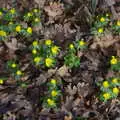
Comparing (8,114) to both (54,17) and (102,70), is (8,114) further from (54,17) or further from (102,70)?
(54,17)

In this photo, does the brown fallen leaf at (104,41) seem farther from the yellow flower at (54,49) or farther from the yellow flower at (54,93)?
the yellow flower at (54,93)

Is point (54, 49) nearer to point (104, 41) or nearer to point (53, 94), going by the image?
point (53, 94)

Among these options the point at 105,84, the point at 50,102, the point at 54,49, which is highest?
the point at 54,49

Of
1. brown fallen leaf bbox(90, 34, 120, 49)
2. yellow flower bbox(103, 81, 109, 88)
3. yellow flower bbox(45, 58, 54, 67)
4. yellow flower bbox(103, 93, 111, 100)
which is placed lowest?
yellow flower bbox(103, 93, 111, 100)

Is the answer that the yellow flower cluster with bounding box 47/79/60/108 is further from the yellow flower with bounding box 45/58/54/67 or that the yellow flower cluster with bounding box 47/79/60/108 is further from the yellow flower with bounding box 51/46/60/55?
the yellow flower with bounding box 51/46/60/55

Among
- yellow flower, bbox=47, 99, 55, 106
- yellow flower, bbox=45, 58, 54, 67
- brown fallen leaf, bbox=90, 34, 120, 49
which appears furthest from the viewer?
brown fallen leaf, bbox=90, 34, 120, 49

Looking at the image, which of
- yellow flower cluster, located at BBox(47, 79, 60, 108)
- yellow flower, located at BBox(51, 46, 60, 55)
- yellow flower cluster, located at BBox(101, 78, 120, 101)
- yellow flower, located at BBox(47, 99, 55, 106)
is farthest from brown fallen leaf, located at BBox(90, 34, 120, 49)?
yellow flower, located at BBox(47, 99, 55, 106)

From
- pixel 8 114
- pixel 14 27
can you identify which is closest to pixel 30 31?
pixel 14 27

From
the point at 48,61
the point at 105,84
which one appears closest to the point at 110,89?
the point at 105,84

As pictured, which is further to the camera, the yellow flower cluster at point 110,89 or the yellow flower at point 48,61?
the yellow flower at point 48,61

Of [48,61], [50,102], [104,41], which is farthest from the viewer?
[104,41]

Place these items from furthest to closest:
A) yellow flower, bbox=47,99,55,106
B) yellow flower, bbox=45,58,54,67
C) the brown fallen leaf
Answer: the brown fallen leaf, yellow flower, bbox=45,58,54,67, yellow flower, bbox=47,99,55,106

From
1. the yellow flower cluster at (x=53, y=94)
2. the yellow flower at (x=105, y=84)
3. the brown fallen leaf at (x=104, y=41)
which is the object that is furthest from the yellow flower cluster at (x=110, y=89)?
the brown fallen leaf at (x=104, y=41)
